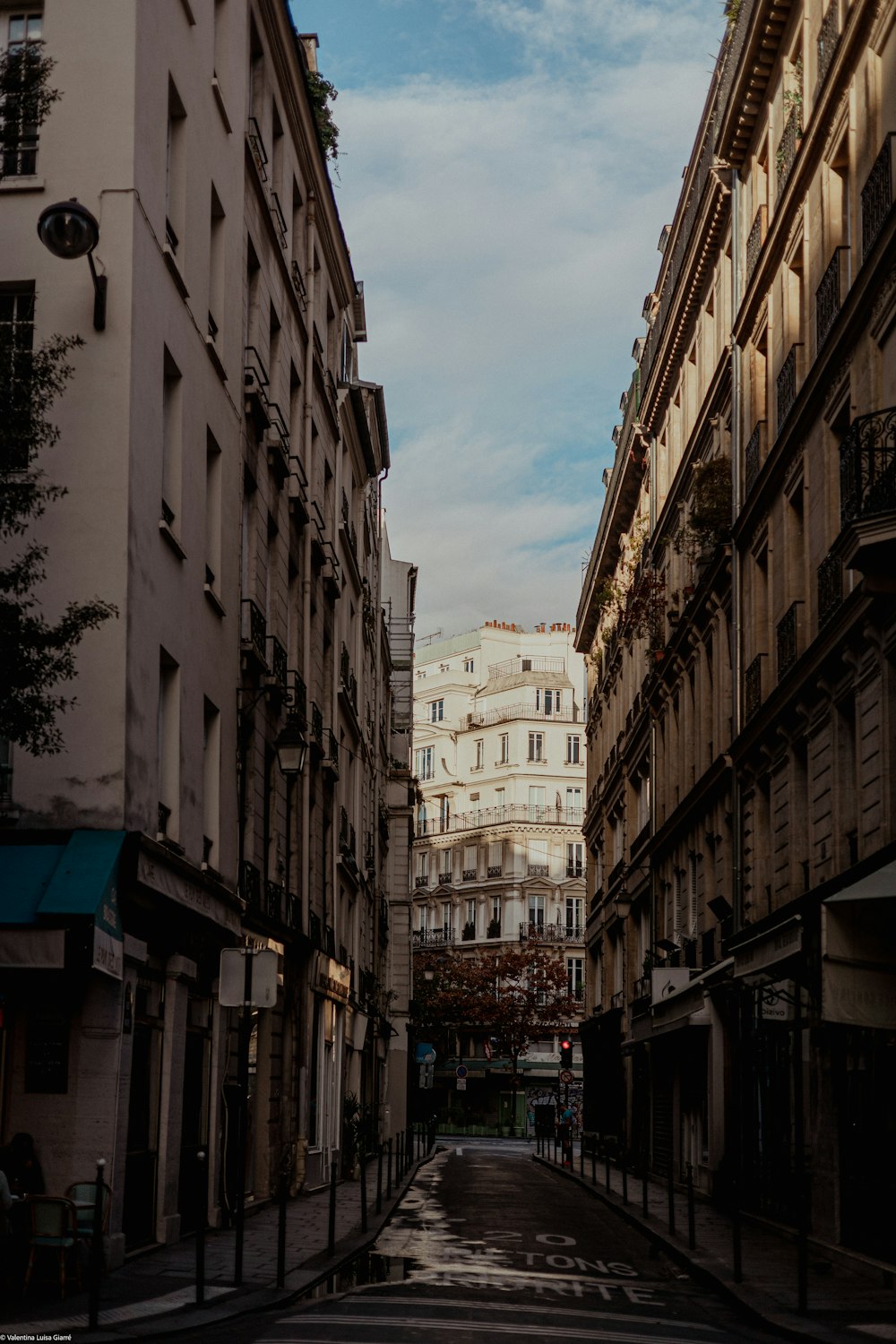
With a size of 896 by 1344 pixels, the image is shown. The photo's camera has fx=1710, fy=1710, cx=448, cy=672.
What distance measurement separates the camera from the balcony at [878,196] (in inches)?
718

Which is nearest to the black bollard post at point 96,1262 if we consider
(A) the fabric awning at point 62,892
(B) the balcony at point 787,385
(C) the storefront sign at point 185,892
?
(A) the fabric awning at point 62,892

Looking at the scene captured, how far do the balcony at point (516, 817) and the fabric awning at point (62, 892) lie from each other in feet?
265

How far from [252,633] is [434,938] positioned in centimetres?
7582

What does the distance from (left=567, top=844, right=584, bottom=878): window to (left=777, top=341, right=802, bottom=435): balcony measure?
7087cm

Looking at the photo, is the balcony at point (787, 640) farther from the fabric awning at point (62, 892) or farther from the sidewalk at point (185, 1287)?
the fabric awning at point (62, 892)

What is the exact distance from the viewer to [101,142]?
55.4 feet

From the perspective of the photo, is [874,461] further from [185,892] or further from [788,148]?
[788,148]

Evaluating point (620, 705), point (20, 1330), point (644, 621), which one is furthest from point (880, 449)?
point (620, 705)

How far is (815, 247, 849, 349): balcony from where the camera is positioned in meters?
21.0

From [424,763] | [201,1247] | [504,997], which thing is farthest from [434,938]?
[201,1247]

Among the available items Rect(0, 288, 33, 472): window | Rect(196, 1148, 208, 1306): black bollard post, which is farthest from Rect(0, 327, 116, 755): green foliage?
Rect(196, 1148, 208, 1306): black bollard post

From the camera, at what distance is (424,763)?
4104 inches

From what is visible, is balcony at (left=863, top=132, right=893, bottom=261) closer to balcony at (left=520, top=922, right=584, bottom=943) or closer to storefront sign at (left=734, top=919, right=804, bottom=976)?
storefront sign at (left=734, top=919, right=804, bottom=976)

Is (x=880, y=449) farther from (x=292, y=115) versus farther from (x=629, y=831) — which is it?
(x=629, y=831)
